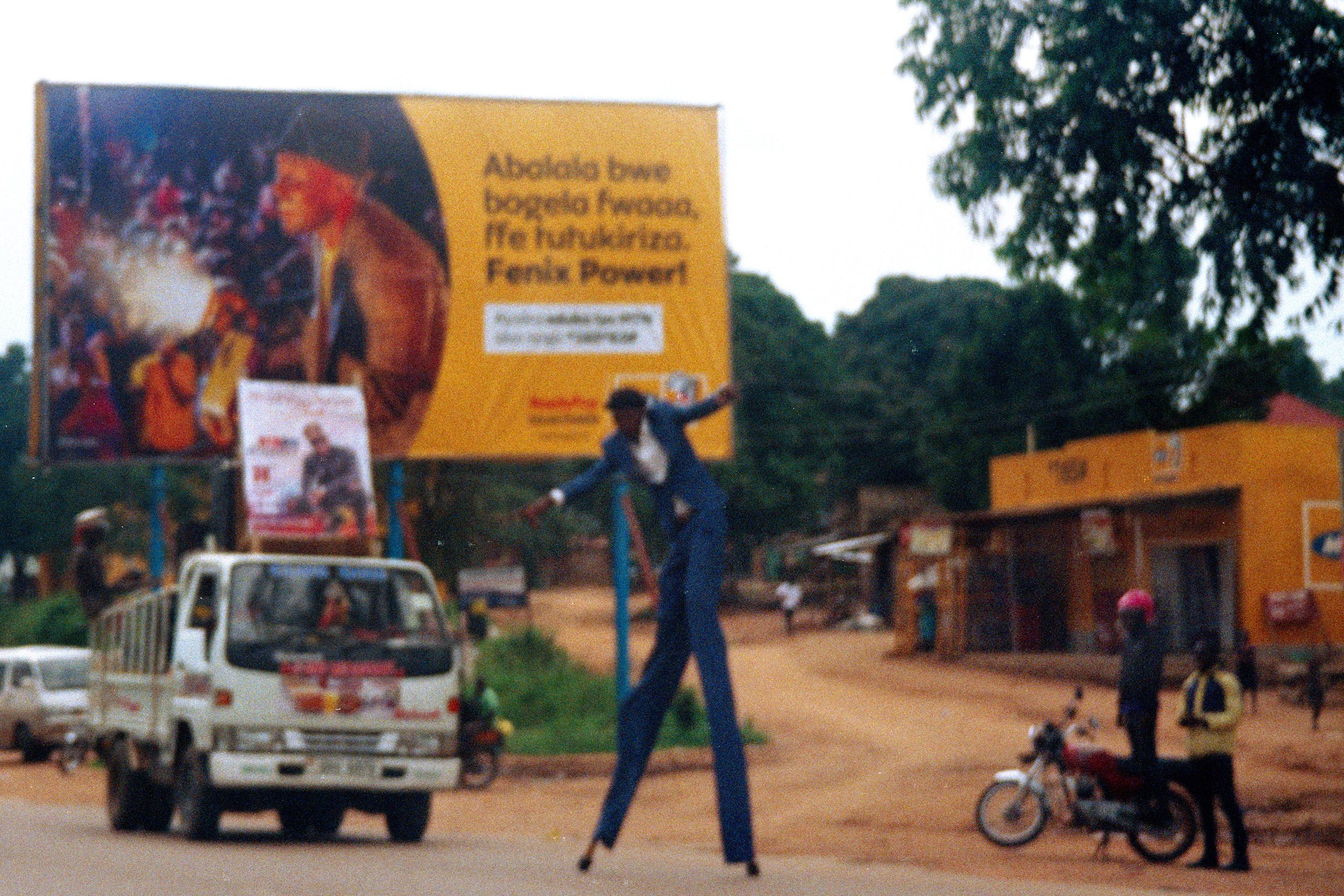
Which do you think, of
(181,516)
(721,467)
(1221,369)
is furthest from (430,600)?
(721,467)

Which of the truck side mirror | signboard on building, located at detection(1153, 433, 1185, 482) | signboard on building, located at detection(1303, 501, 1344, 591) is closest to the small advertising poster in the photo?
the truck side mirror

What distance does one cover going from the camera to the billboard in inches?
853

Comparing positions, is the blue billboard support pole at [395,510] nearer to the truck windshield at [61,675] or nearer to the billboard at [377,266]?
the billboard at [377,266]

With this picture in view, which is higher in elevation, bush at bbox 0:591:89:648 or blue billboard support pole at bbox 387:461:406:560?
blue billboard support pole at bbox 387:461:406:560

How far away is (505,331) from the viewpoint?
73.4 ft

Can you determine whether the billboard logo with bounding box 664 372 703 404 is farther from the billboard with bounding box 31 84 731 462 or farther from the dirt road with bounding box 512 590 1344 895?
the dirt road with bounding box 512 590 1344 895

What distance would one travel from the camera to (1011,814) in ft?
41.6

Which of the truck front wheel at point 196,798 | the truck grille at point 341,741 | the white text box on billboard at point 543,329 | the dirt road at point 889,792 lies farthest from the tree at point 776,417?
the truck grille at point 341,741

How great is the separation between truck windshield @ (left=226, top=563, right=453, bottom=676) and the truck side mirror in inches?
7.9

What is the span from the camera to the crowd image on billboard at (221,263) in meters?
21.6

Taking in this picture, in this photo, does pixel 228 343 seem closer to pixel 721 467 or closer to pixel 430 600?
pixel 430 600

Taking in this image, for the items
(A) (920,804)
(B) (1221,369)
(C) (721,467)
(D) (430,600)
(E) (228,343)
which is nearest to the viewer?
(D) (430,600)

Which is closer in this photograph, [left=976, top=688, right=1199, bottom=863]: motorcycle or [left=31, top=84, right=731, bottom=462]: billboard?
[left=976, top=688, right=1199, bottom=863]: motorcycle

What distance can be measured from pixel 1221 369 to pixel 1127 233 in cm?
2726
